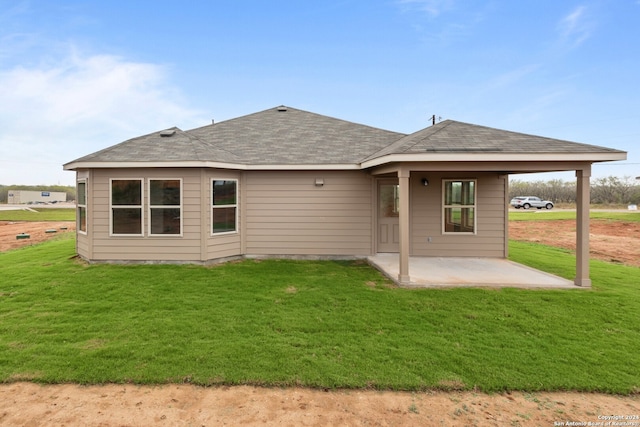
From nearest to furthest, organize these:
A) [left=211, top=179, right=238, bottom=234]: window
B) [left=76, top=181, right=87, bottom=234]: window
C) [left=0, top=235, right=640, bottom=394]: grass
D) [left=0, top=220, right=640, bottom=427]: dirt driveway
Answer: [left=0, top=220, right=640, bottom=427]: dirt driveway, [left=0, top=235, right=640, bottom=394]: grass, [left=211, top=179, right=238, bottom=234]: window, [left=76, top=181, right=87, bottom=234]: window

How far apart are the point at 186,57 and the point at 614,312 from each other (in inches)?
807

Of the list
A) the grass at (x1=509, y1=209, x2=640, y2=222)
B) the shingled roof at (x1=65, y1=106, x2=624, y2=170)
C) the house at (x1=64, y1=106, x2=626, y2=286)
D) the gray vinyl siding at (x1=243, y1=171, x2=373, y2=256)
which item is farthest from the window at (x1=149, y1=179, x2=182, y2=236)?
the grass at (x1=509, y1=209, x2=640, y2=222)

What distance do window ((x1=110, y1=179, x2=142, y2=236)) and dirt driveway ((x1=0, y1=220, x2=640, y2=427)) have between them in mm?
5253

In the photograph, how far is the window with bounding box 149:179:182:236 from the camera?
7.76m

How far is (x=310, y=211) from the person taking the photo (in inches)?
344

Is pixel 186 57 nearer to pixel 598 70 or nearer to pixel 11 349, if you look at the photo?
pixel 11 349

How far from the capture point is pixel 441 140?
666 cm

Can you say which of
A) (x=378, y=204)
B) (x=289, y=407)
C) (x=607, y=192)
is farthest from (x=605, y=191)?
(x=289, y=407)

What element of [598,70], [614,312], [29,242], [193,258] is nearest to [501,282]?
[614,312]

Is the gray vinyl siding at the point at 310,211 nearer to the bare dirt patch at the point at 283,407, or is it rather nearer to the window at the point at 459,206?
the window at the point at 459,206

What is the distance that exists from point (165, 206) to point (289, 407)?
6413 millimetres

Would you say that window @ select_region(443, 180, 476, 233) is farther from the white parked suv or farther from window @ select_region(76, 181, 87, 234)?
the white parked suv

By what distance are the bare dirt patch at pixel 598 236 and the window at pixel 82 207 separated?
15.4 metres

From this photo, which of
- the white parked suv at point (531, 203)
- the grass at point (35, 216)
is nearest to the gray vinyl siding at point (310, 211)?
the grass at point (35, 216)
